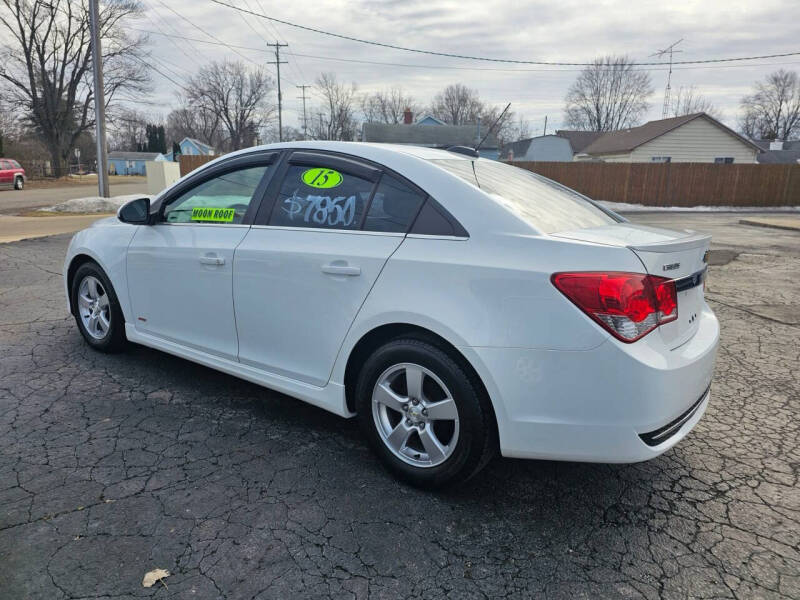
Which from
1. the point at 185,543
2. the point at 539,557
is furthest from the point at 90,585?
the point at 539,557

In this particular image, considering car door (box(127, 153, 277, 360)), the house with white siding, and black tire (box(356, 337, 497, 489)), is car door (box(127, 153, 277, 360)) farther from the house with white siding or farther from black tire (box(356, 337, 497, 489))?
the house with white siding

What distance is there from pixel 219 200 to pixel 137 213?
29.1 inches

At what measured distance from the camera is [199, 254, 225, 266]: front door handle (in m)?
3.31

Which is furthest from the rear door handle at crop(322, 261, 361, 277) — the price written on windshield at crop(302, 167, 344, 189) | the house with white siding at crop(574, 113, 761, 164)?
the house with white siding at crop(574, 113, 761, 164)

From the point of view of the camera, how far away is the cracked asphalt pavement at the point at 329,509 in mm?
2090

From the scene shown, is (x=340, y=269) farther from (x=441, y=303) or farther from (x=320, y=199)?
(x=441, y=303)

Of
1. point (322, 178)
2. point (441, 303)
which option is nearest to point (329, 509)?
point (441, 303)

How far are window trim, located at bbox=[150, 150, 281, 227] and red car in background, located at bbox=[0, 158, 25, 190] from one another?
1423 inches

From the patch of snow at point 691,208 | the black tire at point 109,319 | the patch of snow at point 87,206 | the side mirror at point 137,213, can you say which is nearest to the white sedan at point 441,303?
the side mirror at point 137,213

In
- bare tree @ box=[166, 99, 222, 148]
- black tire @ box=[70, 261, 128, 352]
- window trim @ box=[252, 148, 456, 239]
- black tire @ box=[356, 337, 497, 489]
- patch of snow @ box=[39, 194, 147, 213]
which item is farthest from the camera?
bare tree @ box=[166, 99, 222, 148]

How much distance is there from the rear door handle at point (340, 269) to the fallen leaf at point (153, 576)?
1460 millimetres

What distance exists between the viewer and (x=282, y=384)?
313cm

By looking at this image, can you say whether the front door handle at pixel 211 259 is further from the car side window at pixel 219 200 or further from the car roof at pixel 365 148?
the car roof at pixel 365 148

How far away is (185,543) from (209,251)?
173 cm
